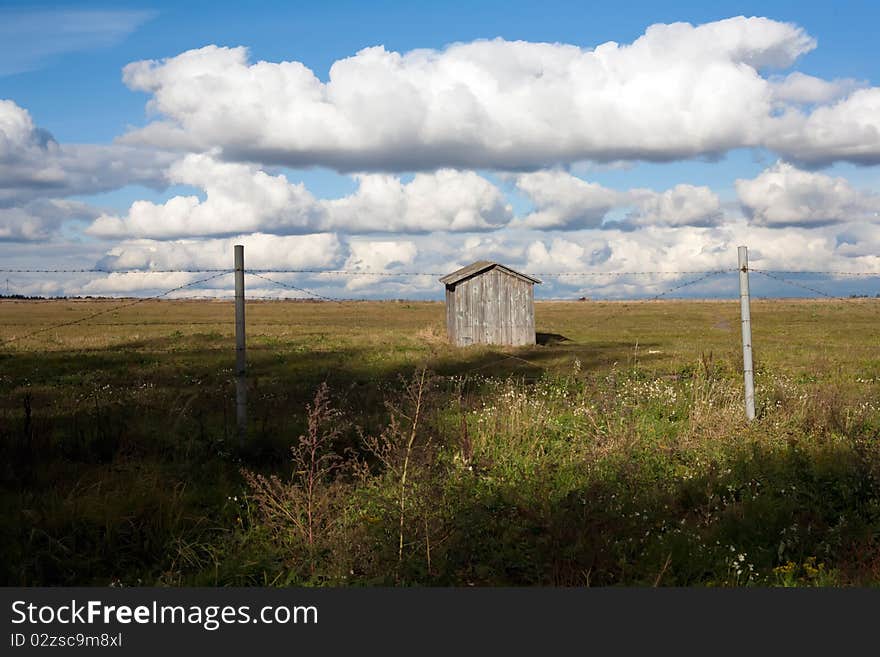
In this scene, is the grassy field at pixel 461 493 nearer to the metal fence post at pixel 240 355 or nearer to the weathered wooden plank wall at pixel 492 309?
the metal fence post at pixel 240 355

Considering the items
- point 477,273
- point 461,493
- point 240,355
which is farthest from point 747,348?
point 477,273

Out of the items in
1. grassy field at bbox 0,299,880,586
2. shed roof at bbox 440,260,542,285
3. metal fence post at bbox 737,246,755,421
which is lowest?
grassy field at bbox 0,299,880,586

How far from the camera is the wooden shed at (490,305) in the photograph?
3297cm

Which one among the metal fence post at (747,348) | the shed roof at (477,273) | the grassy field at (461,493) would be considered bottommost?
the grassy field at (461,493)

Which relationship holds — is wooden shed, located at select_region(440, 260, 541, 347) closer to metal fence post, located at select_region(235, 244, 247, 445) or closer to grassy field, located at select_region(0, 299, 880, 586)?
grassy field, located at select_region(0, 299, 880, 586)

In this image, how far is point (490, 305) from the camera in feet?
109

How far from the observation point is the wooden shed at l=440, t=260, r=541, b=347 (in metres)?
33.0

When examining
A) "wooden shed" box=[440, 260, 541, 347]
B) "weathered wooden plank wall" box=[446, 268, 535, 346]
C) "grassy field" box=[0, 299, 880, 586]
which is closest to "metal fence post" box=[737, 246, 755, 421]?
"grassy field" box=[0, 299, 880, 586]

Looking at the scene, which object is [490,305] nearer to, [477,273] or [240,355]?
[477,273]

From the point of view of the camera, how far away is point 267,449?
9953 mm

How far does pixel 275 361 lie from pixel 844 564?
22.0 m

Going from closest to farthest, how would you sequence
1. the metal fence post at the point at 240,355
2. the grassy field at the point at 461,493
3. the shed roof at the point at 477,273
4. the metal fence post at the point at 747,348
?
the grassy field at the point at 461,493, the metal fence post at the point at 240,355, the metal fence post at the point at 747,348, the shed roof at the point at 477,273

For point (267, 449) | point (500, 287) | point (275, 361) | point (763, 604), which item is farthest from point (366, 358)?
point (763, 604)

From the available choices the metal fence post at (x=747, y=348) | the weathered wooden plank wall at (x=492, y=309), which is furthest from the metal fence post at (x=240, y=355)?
the weathered wooden plank wall at (x=492, y=309)
